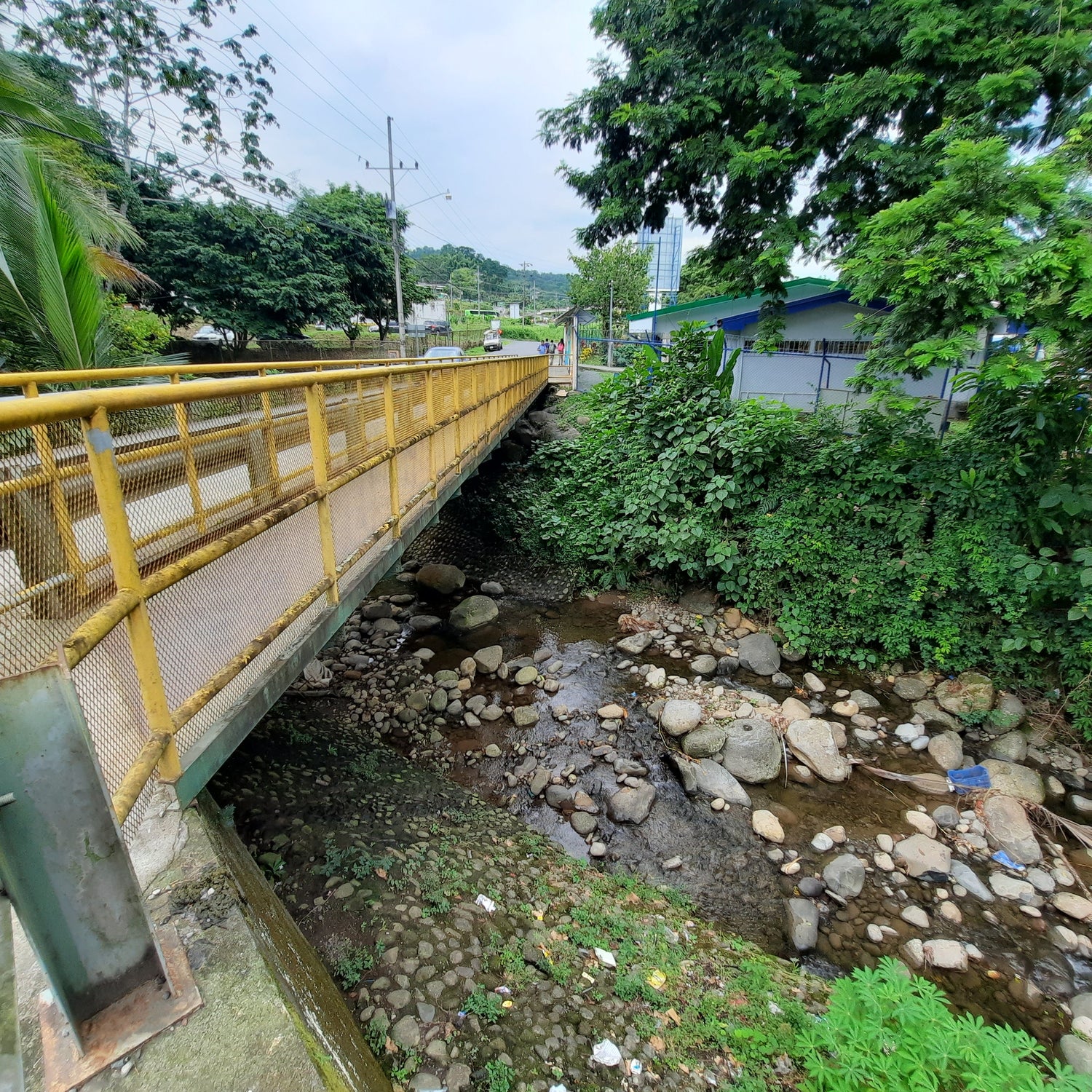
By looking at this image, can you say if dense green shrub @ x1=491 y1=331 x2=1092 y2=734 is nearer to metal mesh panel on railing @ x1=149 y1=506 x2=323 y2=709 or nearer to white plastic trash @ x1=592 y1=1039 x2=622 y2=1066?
white plastic trash @ x1=592 y1=1039 x2=622 y2=1066

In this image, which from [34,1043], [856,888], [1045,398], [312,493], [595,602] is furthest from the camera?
[595,602]

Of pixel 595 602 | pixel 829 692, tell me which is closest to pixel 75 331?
pixel 595 602

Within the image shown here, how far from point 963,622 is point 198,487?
756cm

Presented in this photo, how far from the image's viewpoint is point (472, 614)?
27.6 feet

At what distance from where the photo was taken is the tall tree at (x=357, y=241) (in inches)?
947

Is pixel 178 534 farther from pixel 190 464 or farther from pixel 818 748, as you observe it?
pixel 818 748

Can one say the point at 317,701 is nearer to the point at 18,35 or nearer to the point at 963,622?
the point at 963,622

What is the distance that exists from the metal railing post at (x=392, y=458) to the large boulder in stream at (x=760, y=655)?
4955 millimetres

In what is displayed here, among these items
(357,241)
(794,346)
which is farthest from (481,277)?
(794,346)

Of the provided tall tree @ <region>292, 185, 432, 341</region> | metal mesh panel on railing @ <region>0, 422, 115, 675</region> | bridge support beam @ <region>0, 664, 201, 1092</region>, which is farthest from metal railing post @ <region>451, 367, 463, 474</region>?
tall tree @ <region>292, 185, 432, 341</region>

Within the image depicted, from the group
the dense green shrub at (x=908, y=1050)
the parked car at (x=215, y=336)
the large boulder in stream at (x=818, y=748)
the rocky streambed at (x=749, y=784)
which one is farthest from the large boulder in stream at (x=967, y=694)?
the parked car at (x=215, y=336)

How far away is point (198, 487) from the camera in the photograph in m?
2.62

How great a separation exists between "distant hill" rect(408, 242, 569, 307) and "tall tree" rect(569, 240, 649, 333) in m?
35.1

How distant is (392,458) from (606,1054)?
3.69 metres
